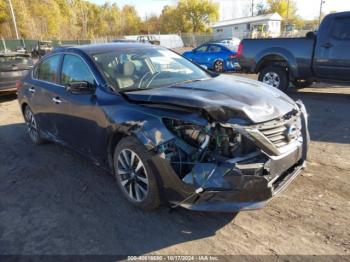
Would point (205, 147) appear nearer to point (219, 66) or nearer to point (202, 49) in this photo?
point (219, 66)

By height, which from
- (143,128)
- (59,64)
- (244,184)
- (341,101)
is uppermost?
(59,64)

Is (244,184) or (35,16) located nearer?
(244,184)

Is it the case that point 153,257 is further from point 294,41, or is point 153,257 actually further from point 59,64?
point 294,41

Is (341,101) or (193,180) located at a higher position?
(193,180)

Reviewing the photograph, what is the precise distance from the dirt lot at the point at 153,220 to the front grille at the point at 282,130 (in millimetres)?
755

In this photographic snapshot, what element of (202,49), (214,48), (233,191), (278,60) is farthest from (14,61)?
(233,191)

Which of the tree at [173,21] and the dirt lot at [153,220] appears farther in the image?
the tree at [173,21]

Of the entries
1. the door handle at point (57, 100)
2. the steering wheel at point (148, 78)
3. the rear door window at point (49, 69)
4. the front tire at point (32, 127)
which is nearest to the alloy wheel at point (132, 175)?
the steering wheel at point (148, 78)

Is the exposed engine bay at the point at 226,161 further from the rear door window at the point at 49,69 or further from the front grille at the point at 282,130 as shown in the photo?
the rear door window at the point at 49,69

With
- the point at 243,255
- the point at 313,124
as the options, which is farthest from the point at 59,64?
the point at 313,124

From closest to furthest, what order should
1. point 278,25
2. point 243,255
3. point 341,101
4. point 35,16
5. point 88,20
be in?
point 243,255, point 341,101, point 35,16, point 278,25, point 88,20

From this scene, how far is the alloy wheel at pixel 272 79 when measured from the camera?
9.41 meters

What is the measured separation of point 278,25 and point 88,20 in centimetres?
4599

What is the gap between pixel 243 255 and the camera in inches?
112
